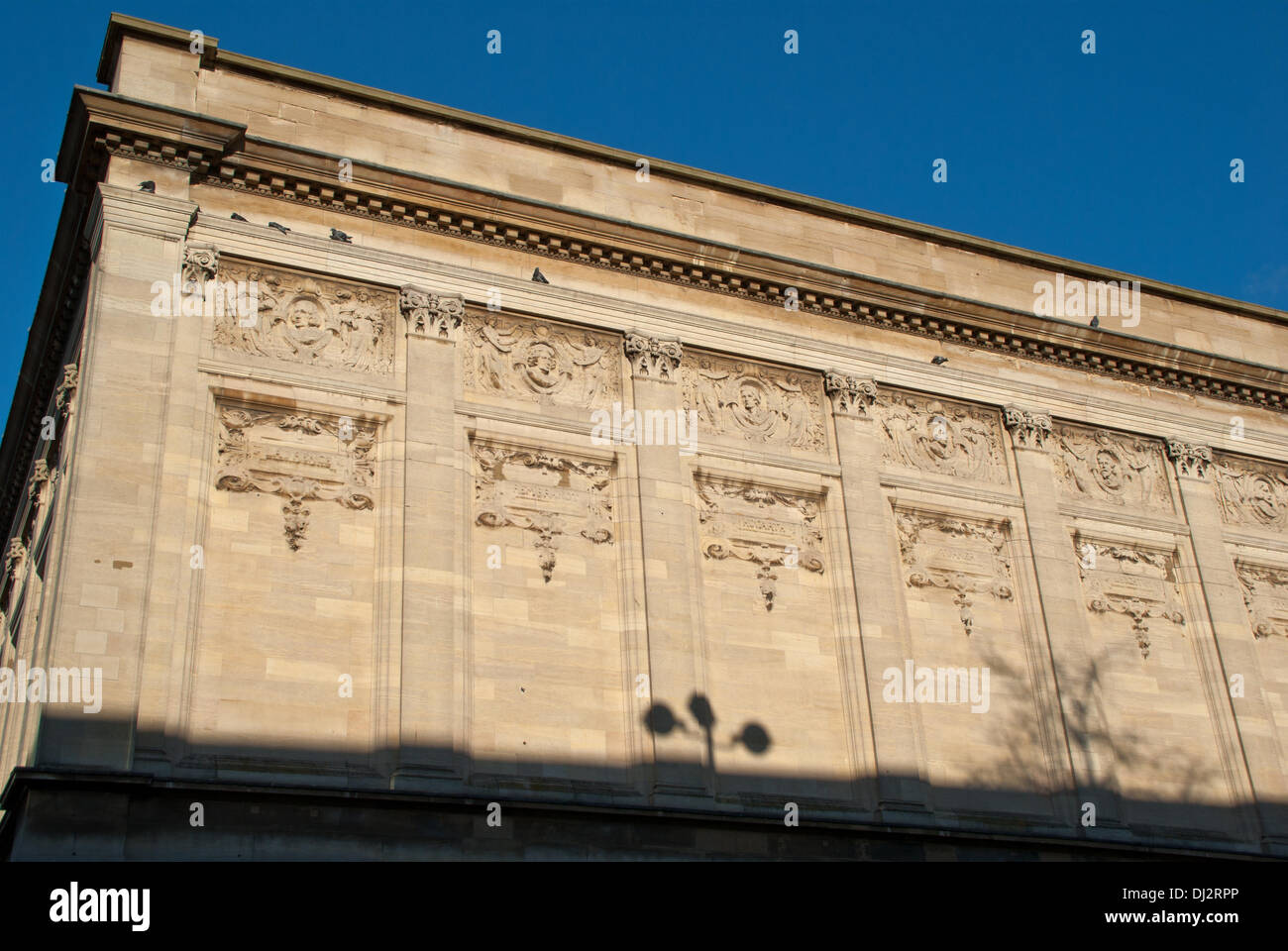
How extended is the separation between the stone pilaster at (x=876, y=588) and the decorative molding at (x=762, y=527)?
1.82 feet

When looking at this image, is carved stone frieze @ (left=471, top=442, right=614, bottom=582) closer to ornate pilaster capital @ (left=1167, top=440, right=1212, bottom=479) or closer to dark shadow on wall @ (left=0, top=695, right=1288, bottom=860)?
dark shadow on wall @ (left=0, top=695, right=1288, bottom=860)

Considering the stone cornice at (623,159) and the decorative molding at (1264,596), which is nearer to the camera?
the stone cornice at (623,159)

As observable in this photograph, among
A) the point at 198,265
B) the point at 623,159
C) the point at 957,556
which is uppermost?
the point at 623,159

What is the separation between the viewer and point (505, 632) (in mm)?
18422

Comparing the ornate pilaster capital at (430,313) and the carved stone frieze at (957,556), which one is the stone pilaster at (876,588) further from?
the ornate pilaster capital at (430,313)

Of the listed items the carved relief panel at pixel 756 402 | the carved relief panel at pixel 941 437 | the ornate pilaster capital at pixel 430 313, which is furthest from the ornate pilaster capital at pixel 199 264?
the carved relief panel at pixel 941 437

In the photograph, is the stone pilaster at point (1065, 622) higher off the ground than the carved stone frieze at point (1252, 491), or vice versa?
the carved stone frieze at point (1252, 491)

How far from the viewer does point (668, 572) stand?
19547 millimetres

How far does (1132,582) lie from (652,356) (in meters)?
7.98

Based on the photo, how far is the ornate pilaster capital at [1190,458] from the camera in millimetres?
24328

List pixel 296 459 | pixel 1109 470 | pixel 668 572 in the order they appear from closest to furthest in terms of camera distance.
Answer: pixel 296 459 < pixel 668 572 < pixel 1109 470

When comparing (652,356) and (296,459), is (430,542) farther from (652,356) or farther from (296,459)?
(652,356)

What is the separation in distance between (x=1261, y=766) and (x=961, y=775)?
4.93 metres

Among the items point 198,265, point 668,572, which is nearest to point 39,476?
point 198,265
